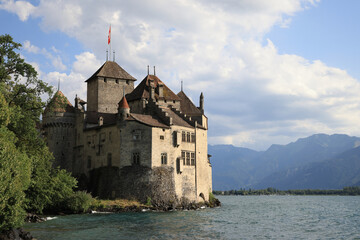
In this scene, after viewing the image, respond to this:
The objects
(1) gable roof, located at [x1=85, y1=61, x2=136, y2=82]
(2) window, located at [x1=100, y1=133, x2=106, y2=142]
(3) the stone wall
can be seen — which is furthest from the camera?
(1) gable roof, located at [x1=85, y1=61, x2=136, y2=82]

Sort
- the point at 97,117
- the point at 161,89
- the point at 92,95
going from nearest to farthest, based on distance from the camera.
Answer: the point at 161,89 < the point at 97,117 < the point at 92,95

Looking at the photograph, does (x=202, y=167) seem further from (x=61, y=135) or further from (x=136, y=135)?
(x=61, y=135)

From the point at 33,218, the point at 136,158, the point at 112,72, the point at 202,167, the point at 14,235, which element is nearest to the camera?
the point at 14,235

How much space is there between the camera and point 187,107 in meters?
76.3

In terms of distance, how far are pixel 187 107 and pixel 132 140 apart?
17.9 meters

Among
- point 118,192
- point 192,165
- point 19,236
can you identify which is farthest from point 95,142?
point 19,236

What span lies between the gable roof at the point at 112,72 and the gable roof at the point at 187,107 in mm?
10475

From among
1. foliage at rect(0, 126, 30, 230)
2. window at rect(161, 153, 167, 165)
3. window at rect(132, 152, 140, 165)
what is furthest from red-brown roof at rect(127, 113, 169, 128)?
foliage at rect(0, 126, 30, 230)

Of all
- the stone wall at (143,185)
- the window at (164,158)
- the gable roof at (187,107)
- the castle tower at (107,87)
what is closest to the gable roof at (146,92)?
the gable roof at (187,107)

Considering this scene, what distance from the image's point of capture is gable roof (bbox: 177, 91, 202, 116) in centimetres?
7531

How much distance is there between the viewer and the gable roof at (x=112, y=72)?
253ft

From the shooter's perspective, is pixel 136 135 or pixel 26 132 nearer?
pixel 26 132

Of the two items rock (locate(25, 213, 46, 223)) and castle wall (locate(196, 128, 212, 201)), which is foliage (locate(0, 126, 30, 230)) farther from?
castle wall (locate(196, 128, 212, 201))

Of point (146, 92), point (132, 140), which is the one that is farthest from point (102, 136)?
point (146, 92)
